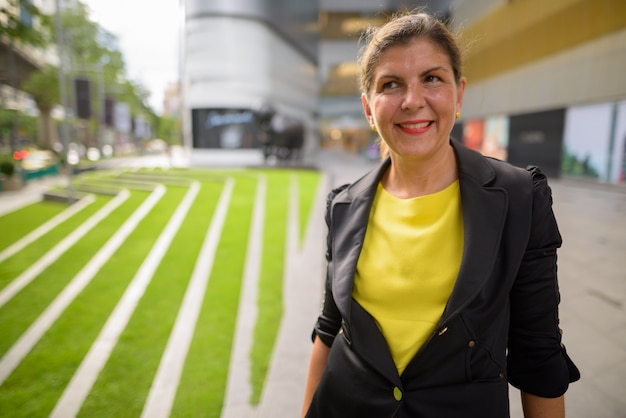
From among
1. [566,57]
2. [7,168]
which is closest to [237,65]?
[7,168]

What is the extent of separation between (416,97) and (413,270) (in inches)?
19.0

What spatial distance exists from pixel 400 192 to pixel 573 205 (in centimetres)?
236

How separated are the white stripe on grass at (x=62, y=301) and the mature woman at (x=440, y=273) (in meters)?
3.09

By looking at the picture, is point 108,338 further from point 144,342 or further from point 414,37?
point 414,37

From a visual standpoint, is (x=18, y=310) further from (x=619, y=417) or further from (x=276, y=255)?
(x=619, y=417)

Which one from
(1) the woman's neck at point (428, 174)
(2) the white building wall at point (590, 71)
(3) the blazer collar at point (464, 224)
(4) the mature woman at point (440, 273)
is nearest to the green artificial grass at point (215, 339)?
(4) the mature woman at point (440, 273)

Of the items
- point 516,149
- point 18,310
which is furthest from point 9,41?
point 516,149

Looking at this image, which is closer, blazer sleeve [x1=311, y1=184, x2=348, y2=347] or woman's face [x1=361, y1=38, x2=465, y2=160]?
woman's face [x1=361, y1=38, x2=465, y2=160]

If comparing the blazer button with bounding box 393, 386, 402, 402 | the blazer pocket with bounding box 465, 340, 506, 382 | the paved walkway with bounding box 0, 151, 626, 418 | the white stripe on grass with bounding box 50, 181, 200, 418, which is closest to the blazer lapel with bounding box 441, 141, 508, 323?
the blazer pocket with bounding box 465, 340, 506, 382

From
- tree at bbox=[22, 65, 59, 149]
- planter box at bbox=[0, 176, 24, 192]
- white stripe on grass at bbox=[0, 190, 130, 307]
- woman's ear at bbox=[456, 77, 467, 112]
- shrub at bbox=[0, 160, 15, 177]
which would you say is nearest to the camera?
woman's ear at bbox=[456, 77, 467, 112]

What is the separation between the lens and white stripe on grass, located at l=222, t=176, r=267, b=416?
2.73 metres

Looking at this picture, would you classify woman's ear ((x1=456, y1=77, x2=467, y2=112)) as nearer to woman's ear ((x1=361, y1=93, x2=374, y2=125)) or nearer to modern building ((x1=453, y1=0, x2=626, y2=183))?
modern building ((x1=453, y1=0, x2=626, y2=183))

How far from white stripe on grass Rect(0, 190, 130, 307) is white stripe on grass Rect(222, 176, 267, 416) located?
2.28 m

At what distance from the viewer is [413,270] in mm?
1104
